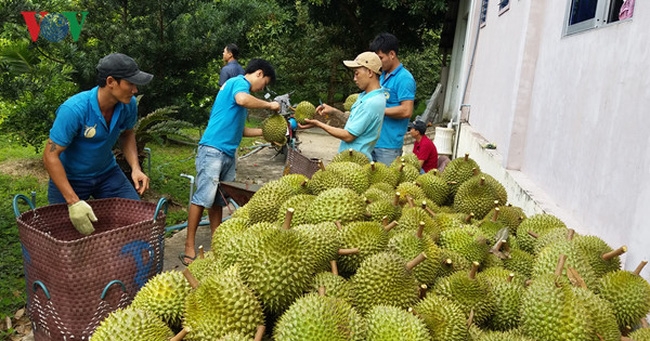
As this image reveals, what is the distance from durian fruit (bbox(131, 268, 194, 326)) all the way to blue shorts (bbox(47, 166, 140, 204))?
2015 millimetres

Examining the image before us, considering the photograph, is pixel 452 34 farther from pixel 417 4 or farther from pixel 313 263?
pixel 313 263

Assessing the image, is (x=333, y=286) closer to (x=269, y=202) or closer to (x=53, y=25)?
(x=269, y=202)

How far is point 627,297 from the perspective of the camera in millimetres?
1860

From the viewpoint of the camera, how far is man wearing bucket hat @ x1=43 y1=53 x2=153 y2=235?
3.12 meters

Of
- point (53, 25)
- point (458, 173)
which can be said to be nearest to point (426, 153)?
point (458, 173)

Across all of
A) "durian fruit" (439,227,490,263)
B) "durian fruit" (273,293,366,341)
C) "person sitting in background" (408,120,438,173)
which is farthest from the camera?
"person sitting in background" (408,120,438,173)

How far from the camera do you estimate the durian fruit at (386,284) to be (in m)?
1.76

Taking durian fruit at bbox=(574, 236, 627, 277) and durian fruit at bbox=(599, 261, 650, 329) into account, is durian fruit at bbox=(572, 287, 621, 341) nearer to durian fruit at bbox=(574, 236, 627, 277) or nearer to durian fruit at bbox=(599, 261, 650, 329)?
durian fruit at bbox=(599, 261, 650, 329)

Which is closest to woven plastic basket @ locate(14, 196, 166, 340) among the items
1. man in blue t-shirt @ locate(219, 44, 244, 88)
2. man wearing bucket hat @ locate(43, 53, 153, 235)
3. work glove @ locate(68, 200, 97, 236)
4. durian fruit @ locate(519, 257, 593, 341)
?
work glove @ locate(68, 200, 97, 236)

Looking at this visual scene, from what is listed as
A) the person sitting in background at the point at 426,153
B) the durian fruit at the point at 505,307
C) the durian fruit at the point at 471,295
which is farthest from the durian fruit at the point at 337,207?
the person sitting in background at the point at 426,153

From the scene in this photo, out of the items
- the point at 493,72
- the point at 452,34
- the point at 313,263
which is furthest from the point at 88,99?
the point at 452,34

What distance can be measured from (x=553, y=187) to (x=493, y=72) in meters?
3.21

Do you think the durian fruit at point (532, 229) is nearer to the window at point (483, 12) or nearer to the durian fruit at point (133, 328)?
the durian fruit at point (133, 328)

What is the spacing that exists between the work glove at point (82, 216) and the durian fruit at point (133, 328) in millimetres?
1467
